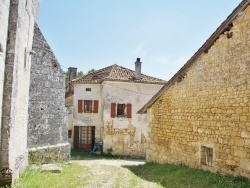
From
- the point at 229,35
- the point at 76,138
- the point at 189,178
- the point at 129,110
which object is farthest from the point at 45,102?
the point at 76,138

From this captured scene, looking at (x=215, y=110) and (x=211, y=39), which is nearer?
(x=215, y=110)

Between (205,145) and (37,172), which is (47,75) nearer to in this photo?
(37,172)

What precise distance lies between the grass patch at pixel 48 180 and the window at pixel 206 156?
156 inches

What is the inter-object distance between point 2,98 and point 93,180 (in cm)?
380

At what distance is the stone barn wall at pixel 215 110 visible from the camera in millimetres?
7039

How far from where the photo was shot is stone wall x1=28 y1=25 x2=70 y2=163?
1038cm

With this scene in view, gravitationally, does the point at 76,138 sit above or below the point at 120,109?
below

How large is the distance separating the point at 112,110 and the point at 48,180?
39.6 ft

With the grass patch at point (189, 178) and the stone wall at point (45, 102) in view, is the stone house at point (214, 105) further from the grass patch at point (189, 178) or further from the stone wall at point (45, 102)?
the stone wall at point (45, 102)

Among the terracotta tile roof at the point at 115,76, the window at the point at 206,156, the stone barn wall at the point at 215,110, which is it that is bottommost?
the window at the point at 206,156

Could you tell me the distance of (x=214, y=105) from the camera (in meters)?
8.10

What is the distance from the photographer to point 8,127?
261 inches

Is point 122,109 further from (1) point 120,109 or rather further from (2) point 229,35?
(2) point 229,35

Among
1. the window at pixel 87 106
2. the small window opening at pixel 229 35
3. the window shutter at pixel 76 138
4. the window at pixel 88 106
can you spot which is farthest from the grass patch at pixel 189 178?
the window shutter at pixel 76 138
